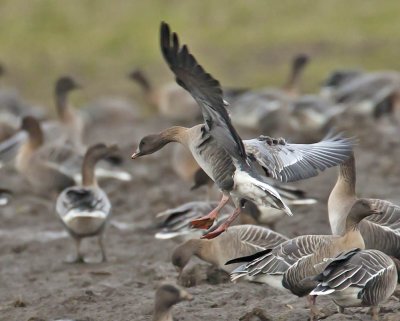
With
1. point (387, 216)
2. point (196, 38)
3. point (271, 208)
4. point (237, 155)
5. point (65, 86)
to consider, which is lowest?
point (387, 216)

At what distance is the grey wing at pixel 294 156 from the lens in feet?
30.8

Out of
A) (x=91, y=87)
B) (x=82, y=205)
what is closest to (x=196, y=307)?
(x=82, y=205)

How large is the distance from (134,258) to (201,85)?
4574 mm

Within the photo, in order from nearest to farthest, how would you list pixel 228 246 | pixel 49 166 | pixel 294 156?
pixel 294 156
pixel 228 246
pixel 49 166

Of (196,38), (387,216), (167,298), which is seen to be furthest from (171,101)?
(167,298)

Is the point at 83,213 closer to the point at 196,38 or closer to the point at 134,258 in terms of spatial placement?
the point at 134,258

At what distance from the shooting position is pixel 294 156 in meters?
9.73

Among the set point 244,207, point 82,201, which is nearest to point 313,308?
point 244,207

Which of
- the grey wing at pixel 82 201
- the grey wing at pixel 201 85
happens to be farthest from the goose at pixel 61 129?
the grey wing at pixel 201 85

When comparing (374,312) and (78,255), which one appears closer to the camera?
(374,312)

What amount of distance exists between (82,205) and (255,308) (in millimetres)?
4318

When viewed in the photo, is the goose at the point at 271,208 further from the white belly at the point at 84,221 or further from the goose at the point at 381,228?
the white belly at the point at 84,221

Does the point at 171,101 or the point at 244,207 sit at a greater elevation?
the point at 171,101

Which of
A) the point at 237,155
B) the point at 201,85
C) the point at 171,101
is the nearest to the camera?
the point at 201,85
